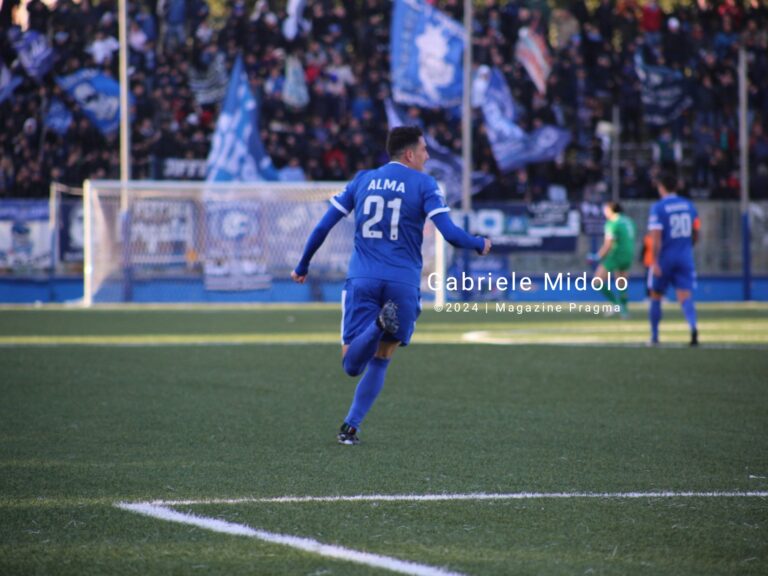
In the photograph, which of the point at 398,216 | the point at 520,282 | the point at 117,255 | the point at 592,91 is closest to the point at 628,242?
the point at 520,282

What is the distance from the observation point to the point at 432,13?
2703 cm

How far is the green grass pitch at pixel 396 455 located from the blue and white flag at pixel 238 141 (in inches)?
450

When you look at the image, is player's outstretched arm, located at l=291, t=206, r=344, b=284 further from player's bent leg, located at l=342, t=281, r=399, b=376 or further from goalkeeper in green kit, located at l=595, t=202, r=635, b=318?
goalkeeper in green kit, located at l=595, t=202, r=635, b=318

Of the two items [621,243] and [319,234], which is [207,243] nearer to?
[621,243]

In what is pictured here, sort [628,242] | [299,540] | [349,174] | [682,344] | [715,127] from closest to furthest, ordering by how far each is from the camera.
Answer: [299,540]
[682,344]
[628,242]
[349,174]
[715,127]

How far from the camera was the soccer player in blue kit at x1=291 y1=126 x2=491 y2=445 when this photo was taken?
23.1 feet

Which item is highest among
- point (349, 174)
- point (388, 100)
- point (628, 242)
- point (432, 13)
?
point (432, 13)

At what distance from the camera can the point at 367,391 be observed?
285 inches

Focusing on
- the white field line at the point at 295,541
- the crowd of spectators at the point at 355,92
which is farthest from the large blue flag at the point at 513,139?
the white field line at the point at 295,541

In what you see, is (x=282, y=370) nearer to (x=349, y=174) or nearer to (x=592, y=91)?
(x=349, y=174)

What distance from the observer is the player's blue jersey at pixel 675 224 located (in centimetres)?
1412

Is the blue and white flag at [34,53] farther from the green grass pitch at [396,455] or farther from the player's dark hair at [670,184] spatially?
the player's dark hair at [670,184]

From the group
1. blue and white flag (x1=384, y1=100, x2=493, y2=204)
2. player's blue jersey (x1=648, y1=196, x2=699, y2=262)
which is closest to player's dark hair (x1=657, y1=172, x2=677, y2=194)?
player's blue jersey (x1=648, y1=196, x2=699, y2=262)

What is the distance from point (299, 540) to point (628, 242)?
17.2 m
